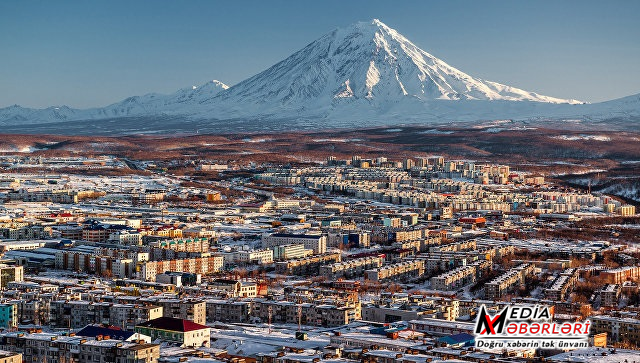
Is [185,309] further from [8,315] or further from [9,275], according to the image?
[9,275]

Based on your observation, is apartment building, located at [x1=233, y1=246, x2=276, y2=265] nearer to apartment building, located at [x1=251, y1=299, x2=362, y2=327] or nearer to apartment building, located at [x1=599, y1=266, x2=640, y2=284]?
apartment building, located at [x1=251, y1=299, x2=362, y2=327]

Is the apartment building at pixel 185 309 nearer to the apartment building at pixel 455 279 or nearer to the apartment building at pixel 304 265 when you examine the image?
the apartment building at pixel 455 279

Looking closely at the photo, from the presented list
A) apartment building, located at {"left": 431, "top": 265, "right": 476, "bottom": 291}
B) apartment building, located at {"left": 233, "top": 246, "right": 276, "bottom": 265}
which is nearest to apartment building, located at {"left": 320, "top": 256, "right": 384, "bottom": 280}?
apartment building, located at {"left": 431, "top": 265, "right": 476, "bottom": 291}

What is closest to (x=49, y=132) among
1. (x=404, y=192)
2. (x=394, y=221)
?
(x=404, y=192)

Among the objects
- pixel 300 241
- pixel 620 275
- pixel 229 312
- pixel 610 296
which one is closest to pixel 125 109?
pixel 300 241

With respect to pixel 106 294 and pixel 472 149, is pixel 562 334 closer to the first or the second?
pixel 106 294

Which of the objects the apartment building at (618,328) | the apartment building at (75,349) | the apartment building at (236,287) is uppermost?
the apartment building at (75,349)

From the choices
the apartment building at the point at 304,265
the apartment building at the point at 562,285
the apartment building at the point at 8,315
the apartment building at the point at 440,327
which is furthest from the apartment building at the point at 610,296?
the apartment building at the point at 8,315

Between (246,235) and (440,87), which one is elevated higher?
(440,87)
